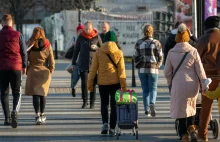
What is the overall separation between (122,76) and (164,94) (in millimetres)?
7666

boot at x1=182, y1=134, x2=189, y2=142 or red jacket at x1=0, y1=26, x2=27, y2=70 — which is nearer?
A: boot at x1=182, y1=134, x2=189, y2=142

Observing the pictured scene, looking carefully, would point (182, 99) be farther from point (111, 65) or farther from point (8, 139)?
point (8, 139)

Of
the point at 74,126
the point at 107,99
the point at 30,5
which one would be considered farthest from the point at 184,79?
the point at 30,5

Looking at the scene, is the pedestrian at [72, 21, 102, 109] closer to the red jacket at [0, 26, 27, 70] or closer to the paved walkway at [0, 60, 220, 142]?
the paved walkway at [0, 60, 220, 142]

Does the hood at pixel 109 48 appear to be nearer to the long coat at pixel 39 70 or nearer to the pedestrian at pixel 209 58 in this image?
the pedestrian at pixel 209 58

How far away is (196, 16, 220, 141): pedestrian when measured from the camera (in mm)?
10930

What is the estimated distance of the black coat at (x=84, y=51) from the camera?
15.6 m

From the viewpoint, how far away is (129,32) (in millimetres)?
35844

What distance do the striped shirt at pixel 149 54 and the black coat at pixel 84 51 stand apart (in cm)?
165

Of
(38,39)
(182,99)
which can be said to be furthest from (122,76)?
(38,39)

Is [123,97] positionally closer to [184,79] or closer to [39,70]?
[184,79]

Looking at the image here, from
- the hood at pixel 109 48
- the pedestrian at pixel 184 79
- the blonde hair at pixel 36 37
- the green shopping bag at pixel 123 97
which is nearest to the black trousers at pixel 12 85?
the blonde hair at pixel 36 37

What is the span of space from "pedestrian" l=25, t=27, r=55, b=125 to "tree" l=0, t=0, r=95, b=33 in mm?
33830

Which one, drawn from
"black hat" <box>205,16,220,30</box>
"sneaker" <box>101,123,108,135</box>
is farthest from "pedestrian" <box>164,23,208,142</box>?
"sneaker" <box>101,123,108,135</box>
